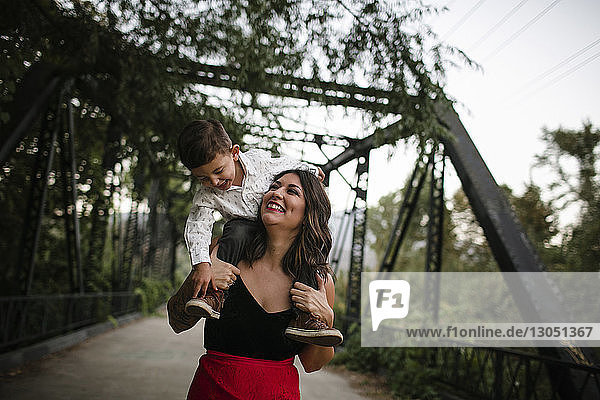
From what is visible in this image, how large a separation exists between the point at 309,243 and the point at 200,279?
0.48 metres

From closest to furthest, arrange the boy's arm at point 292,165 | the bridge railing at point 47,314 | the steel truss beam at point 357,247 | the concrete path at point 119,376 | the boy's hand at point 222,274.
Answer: the boy's hand at point 222,274, the boy's arm at point 292,165, the concrete path at point 119,376, the bridge railing at point 47,314, the steel truss beam at point 357,247

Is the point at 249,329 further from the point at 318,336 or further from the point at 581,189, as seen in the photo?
the point at 581,189

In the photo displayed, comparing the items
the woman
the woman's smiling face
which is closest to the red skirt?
the woman


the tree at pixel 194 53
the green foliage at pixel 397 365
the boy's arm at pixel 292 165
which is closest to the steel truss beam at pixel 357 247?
the green foliage at pixel 397 365

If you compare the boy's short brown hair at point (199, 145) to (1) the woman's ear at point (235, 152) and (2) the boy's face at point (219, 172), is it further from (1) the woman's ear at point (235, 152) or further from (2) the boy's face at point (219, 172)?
(1) the woman's ear at point (235, 152)

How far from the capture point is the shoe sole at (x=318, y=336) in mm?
1900

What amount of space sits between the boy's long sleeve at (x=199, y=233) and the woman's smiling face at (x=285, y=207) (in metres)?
0.24

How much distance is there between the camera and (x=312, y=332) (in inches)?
75.5

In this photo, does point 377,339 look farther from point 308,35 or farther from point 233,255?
point 233,255

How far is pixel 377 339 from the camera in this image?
994cm

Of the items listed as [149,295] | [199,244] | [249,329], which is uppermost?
[199,244]

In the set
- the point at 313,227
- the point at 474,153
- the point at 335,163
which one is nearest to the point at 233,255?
the point at 313,227

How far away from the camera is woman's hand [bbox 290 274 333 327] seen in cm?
197

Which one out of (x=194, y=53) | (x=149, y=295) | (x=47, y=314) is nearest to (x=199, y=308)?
(x=194, y=53)
